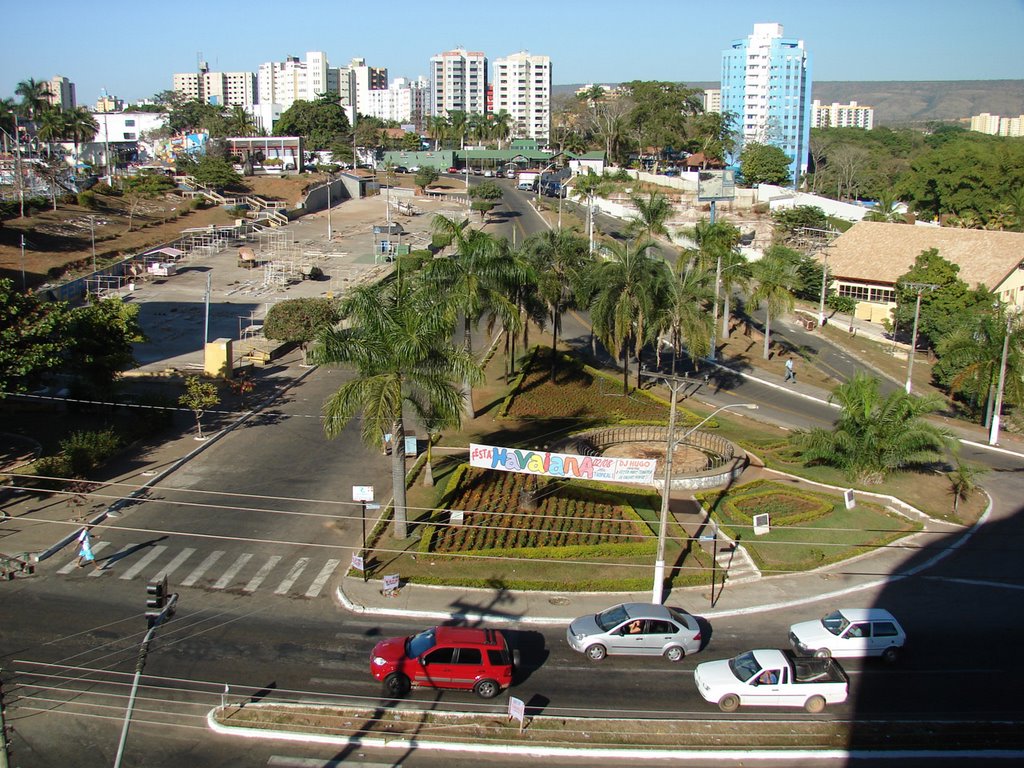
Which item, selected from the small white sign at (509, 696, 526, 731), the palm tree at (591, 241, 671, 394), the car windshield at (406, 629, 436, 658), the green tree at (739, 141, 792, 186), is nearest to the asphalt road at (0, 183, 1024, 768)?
the car windshield at (406, 629, 436, 658)

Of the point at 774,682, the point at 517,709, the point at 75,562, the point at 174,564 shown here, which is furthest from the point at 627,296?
the point at 75,562

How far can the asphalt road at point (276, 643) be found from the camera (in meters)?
20.3

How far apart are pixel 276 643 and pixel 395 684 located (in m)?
4.19

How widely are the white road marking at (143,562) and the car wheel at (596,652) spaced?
1450cm

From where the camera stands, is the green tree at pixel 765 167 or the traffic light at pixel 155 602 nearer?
the traffic light at pixel 155 602

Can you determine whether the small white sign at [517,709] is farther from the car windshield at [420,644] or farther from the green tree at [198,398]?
the green tree at [198,398]

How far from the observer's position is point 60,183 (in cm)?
10188

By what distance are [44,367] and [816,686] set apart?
98.6 feet

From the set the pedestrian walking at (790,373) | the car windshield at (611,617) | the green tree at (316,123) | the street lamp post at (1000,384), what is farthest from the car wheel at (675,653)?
the green tree at (316,123)

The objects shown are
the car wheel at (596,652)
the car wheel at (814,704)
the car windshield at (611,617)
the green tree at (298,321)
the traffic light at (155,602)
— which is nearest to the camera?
the traffic light at (155,602)

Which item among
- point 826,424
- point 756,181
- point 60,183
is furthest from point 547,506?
point 756,181

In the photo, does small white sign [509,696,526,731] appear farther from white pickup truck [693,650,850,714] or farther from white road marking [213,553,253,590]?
white road marking [213,553,253,590]

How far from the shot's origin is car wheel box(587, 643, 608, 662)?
78.0 feet

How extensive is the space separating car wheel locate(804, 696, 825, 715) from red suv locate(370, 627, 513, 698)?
7542mm
